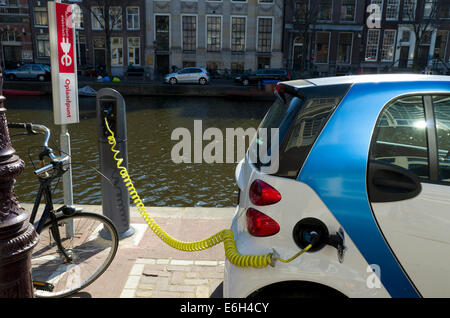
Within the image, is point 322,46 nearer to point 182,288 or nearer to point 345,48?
point 345,48

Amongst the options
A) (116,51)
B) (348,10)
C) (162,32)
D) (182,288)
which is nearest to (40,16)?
(116,51)

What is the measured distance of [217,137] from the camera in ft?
43.9

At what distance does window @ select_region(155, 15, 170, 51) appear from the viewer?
38.3 m

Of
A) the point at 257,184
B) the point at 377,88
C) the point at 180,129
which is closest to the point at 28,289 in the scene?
the point at 257,184

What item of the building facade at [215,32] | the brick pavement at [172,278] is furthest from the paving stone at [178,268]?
the building facade at [215,32]

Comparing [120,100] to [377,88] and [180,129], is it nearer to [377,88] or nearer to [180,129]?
[377,88]

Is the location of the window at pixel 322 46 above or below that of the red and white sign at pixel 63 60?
above

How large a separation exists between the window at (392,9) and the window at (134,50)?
2527 cm

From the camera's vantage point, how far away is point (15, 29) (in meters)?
38.5

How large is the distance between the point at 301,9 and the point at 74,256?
125ft

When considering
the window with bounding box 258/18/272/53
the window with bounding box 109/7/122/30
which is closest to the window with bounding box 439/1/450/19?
the window with bounding box 258/18/272/53

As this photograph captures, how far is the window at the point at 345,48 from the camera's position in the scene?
38.4 m

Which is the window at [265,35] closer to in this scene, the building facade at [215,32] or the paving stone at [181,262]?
the building facade at [215,32]
